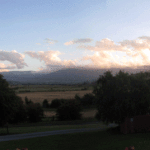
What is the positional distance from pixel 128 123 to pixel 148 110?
291cm

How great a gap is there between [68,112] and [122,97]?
93.3ft

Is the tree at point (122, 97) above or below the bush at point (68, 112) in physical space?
above

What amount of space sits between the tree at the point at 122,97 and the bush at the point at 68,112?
25670 mm

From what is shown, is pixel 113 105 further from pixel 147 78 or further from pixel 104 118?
pixel 147 78

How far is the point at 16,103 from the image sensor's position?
30719 millimetres

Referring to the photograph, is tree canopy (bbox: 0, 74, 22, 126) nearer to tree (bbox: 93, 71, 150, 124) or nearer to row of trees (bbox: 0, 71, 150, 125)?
→ row of trees (bbox: 0, 71, 150, 125)

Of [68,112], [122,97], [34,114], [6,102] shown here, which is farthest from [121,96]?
A: [34,114]

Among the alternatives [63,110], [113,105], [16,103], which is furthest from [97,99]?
[63,110]

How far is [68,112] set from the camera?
50844 millimetres

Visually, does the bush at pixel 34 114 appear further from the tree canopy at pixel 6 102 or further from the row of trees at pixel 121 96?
the row of trees at pixel 121 96

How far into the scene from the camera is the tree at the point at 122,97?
2372 cm

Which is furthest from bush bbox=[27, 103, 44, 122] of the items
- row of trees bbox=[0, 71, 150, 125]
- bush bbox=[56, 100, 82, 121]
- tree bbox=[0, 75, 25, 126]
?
row of trees bbox=[0, 71, 150, 125]

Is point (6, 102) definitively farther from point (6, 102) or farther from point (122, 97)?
point (122, 97)

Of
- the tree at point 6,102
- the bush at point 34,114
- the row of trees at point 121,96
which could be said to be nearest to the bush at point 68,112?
the bush at point 34,114
